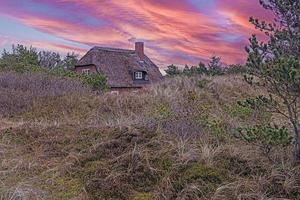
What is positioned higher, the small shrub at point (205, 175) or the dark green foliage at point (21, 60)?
the dark green foliage at point (21, 60)

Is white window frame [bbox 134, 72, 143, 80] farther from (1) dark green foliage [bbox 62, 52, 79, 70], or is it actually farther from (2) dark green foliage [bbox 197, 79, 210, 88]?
(2) dark green foliage [bbox 197, 79, 210, 88]

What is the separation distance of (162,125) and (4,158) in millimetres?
2619

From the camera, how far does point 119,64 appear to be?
35469mm

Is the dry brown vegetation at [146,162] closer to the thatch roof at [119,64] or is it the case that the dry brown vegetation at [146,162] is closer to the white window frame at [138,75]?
the thatch roof at [119,64]

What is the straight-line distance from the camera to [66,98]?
11.9 m

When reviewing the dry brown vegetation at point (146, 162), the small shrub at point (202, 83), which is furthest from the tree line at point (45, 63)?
the dry brown vegetation at point (146, 162)

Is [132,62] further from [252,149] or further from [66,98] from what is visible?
[252,149]

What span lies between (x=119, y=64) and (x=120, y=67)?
19.1 inches

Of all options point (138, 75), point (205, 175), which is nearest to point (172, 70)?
point (138, 75)

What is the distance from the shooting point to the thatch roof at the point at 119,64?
33719 millimetres

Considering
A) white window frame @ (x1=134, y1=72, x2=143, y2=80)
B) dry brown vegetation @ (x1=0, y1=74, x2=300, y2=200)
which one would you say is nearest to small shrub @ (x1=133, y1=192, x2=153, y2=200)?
dry brown vegetation @ (x1=0, y1=74, x2=300, y2=200)

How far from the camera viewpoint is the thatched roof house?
1325 inches

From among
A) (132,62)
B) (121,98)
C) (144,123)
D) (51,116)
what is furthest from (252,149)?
(132,62)

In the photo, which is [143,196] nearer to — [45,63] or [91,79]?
[91,79]
